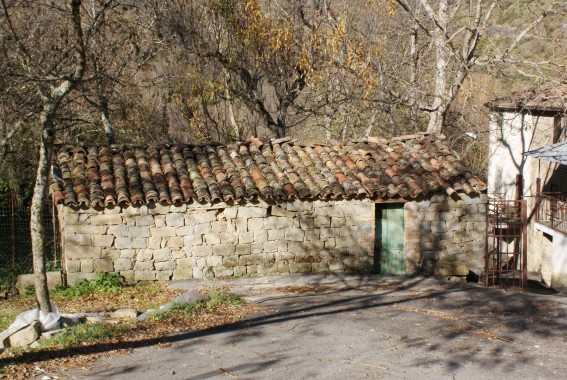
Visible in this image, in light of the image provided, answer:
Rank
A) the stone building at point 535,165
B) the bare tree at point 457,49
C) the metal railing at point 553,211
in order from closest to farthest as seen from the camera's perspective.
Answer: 1. the bare tree at point 457,49
2. the metal railing at point 553,211
3. the stone building at point 535,165

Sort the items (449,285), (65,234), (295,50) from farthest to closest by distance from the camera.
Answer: (295,50), (449,285), (65,234)

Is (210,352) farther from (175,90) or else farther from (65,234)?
(175,90)

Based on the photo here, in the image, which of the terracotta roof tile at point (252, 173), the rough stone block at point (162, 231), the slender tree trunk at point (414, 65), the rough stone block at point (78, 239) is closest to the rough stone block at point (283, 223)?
the terracotta roof tile at point (252, 173)

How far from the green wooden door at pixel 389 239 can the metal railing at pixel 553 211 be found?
6.68m

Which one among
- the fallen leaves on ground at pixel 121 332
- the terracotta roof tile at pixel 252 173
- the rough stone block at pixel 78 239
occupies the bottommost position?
the fallen leaves on ground at pixel 121 332

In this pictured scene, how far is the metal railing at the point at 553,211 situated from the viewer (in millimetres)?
17116

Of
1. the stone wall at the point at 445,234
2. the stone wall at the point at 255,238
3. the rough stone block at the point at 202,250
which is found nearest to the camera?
the stone wall at the point at 255,238

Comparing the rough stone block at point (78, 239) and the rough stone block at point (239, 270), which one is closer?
the rough stone block at point (78, 239)

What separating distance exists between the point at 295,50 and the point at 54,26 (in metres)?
6.37

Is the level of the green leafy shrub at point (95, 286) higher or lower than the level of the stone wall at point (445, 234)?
lower

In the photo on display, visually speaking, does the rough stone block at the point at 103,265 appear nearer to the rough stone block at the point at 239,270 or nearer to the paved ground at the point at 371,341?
the rough stone block at the point at 239,270

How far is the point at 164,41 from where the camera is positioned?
15.9 meters

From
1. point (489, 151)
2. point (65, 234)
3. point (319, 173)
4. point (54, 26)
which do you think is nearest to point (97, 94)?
point (54, 26)

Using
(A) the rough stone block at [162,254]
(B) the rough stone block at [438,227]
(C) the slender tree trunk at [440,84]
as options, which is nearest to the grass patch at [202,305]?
(A) the rough stone block at [162,254]
